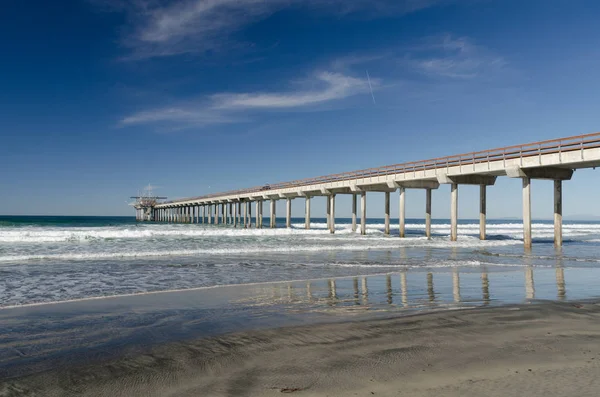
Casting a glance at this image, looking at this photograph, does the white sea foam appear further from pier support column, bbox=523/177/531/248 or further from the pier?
pier support column, bbox=523/177/531/248

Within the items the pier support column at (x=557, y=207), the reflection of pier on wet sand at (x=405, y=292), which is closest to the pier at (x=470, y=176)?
the pier support column at (x=557, y=207)

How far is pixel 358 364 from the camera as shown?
4078 millimetres

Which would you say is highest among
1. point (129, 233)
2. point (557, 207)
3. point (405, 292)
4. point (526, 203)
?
point (526, 203)

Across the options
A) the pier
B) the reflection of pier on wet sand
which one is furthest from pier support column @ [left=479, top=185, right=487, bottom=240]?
the reflection of pier on wet sand

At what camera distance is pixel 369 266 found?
13.9 metres

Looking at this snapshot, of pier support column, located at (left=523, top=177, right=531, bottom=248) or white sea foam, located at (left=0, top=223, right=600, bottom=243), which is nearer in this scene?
pier support column, located at (left=523, top=177, right=531, bottom=248)

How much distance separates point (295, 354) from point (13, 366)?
2.70m

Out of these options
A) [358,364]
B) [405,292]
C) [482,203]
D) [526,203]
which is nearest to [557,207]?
[526,203]

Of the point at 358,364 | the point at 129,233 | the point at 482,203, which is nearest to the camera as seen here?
the point at 358,364

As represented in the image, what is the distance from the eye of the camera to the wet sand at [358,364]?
137 inches

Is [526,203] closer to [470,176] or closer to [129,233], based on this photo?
[470,176]

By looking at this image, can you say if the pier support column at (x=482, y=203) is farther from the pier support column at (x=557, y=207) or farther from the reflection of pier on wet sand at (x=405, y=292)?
the reflection of pier on wet sand at (x=405, y=292)

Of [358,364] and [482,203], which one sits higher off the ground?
[482,203]

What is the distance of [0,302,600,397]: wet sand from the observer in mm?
3489
